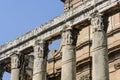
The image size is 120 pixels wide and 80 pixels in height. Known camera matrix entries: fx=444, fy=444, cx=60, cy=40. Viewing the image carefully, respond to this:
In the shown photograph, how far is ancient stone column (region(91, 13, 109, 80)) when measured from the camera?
26.1 meters

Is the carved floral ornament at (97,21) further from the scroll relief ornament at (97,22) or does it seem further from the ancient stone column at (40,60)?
the ancient stone column at (40,60)

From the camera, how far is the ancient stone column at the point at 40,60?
98.4 feet

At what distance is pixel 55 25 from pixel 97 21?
3715mm

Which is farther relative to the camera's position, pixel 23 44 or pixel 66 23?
pixel 23 44

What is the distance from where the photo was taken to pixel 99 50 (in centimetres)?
2672

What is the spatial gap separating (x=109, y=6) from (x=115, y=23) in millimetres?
7137

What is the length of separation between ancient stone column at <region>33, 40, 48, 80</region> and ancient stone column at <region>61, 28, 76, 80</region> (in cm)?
195

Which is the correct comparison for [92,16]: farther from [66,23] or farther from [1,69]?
[1,69]

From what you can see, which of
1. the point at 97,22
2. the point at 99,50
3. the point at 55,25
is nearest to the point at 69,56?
the point at 99,50

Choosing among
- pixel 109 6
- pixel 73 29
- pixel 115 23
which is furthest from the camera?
pixel 115 23

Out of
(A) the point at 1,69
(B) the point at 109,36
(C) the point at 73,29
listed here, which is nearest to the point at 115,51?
(B) the point at 109,36

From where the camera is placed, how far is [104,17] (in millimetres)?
27734

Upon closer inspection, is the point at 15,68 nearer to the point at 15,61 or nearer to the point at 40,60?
the point at 15,61

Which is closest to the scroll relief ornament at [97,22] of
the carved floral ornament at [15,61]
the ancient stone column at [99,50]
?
the ancient stone column at [99,50]
